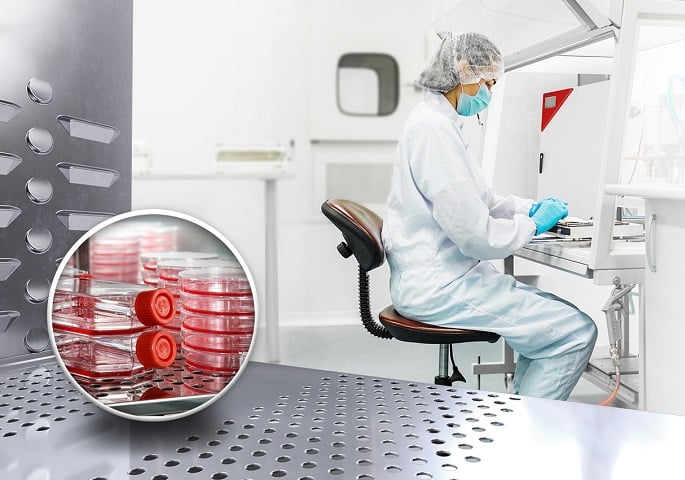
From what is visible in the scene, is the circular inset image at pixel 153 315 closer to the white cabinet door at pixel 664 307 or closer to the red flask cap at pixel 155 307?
the red flask cap at pixel 155 307

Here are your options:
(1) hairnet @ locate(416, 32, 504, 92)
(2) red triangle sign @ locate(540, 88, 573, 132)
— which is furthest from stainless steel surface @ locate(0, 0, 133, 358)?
(2) red triangle sign @ locate(540, 88, 573, 132)

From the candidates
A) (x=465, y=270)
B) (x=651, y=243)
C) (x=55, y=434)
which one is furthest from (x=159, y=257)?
(x=465, y=270)

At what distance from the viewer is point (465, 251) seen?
6.40 feet

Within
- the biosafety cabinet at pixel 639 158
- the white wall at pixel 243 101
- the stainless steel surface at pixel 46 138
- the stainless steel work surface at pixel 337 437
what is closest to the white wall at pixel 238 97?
the white wall at pixel 243 101

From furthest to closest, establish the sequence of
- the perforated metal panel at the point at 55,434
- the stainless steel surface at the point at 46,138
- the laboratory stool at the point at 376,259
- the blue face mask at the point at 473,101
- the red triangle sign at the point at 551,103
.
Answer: the red triangle sign at the point at 551,103
the blue face mask at the point at 473,101
the laboratory stool at the point at 376,259
the stainless steel surface at the point at 46,138
the perforated metal panel at the point at 55,434

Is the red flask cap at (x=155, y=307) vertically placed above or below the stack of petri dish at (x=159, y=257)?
below

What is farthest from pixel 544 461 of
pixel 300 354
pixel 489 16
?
pixel 300 354

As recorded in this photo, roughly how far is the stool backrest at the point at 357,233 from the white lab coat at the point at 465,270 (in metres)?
0.13

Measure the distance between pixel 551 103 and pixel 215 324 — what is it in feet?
8.11

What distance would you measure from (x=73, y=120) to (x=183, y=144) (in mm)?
3883

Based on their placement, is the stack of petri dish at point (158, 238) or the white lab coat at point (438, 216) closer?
the stack of petri dish at point (158, 238)

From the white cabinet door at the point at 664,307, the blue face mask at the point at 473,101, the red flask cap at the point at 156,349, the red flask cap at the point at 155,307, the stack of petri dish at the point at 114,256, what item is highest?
the blue face mask at the point at 473,101

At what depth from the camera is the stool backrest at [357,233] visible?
1.90m

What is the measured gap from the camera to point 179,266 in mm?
392
